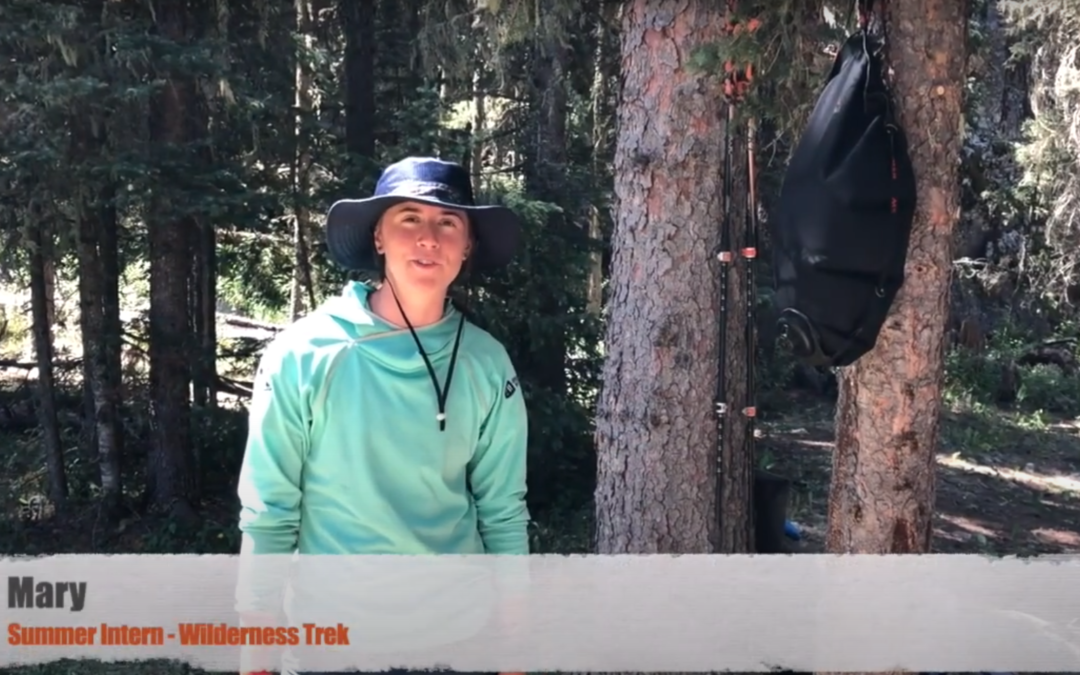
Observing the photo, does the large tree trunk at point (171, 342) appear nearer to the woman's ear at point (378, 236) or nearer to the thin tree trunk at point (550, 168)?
the thin tree trunk at point (550, 168)

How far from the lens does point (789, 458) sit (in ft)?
37.6

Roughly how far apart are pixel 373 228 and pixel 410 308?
0.27 m

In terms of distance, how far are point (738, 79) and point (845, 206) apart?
1.08 meters

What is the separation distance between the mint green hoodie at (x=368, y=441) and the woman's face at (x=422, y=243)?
11cm

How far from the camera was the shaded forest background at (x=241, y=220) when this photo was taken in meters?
7.63

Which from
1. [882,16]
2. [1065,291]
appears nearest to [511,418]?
[882,16]

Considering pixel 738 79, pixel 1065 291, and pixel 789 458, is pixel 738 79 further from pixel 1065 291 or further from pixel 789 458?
pixel 1065 291

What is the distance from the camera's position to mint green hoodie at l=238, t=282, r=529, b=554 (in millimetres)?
2355

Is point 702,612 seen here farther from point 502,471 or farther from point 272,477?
point 272,477

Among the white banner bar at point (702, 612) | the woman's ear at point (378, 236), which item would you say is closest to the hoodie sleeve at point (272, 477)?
the woman's ear at point (378, 236)

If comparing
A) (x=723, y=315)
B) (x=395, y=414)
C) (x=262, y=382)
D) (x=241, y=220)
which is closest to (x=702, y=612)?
(x=723, y=315)

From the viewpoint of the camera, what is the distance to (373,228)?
2.68 metres

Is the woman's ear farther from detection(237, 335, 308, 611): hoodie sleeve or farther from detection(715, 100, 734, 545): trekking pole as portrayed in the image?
detection(715, 100, 734, 545): trekking pole

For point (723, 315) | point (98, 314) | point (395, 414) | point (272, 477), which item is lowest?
point (98, 314)
